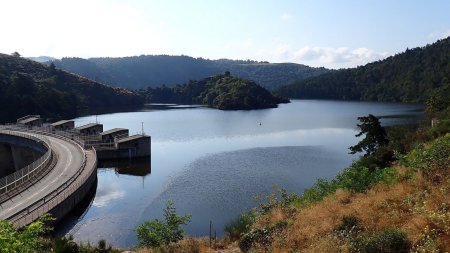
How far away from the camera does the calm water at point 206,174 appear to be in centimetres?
4559

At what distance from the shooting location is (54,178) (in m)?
54.7

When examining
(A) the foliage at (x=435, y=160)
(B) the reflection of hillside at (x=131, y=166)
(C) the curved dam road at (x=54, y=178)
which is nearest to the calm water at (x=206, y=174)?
(B) the reflection of hillside at (x=131, y=166)

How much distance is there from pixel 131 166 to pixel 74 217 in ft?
104

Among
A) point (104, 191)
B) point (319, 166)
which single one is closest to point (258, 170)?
point (319, 166)

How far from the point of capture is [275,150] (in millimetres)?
87750

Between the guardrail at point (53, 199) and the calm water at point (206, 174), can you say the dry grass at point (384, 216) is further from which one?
the guardrail at point (53, 199)

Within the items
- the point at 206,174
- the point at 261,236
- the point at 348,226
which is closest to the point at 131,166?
the point at 206,174

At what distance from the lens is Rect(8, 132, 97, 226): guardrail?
120ft

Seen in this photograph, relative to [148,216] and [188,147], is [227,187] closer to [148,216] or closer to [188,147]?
[148,216]

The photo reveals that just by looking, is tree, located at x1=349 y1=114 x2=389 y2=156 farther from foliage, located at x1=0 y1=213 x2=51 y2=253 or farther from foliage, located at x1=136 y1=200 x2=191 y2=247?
foliage, located at x1=0 y1=213 x2=51 y2=253

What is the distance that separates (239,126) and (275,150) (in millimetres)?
52201

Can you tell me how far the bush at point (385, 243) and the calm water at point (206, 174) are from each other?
2754 centimetres

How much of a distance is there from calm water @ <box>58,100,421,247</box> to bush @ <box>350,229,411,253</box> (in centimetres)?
2754

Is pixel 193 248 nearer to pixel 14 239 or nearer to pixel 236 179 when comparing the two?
pixel 14 239
